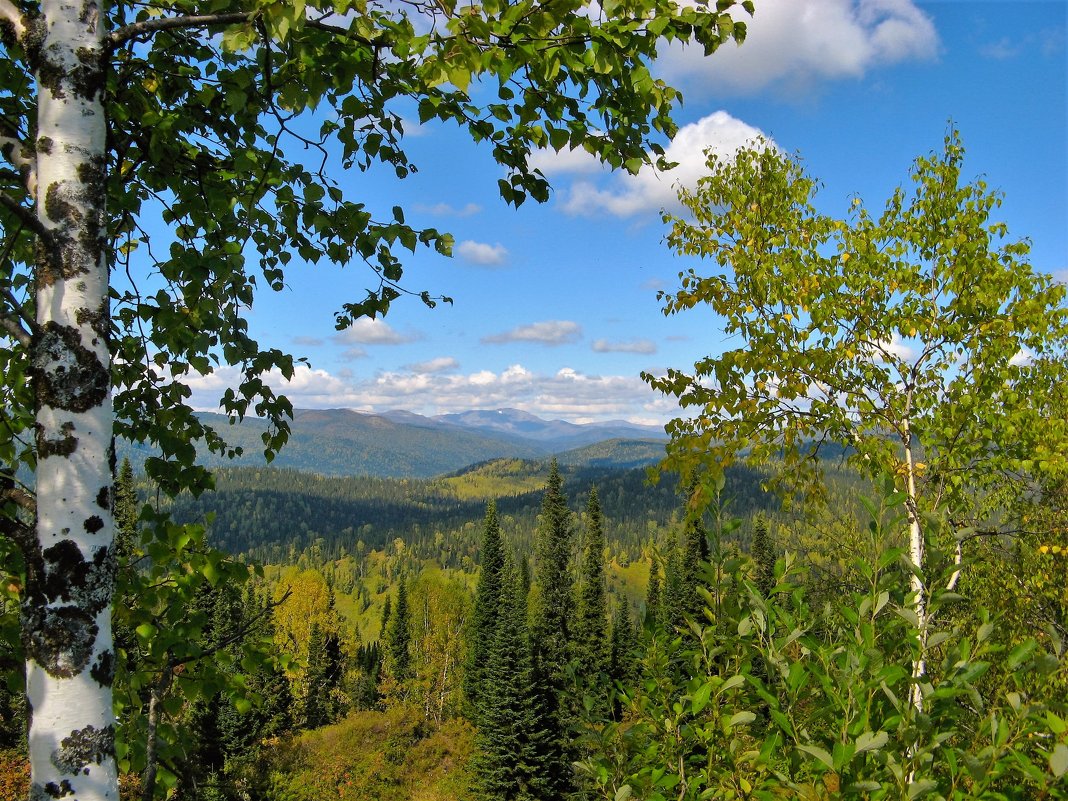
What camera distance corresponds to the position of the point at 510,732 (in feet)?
120

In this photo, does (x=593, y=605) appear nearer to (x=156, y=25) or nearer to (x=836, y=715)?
(x=836, y=715)

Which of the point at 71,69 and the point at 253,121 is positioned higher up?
the point at 253,121

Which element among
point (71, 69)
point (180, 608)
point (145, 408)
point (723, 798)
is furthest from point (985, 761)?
point (145, 408)

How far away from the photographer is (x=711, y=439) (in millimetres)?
6574

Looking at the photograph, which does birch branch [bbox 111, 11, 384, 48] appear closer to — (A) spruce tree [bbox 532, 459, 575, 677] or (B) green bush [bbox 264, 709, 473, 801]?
(B) green bush [bbox 264, 709, 473, 801]

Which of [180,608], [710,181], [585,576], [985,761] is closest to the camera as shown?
[985,761]

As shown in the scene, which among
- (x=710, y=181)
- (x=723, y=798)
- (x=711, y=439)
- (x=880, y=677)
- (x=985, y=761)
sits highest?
(x=710, y=181)

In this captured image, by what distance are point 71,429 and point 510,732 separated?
39622 mm

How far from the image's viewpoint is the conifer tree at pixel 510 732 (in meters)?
36.1

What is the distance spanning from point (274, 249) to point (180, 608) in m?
2.20

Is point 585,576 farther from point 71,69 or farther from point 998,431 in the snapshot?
point 71,69

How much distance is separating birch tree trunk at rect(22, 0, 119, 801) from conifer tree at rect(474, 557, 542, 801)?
3829 centimetres

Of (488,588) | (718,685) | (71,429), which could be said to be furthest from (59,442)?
(488,588)

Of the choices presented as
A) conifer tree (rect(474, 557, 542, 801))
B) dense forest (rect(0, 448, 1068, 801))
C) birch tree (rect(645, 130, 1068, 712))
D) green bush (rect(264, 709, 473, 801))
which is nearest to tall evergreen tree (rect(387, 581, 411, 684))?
green bush (rect(264, 709, 473, 801))
